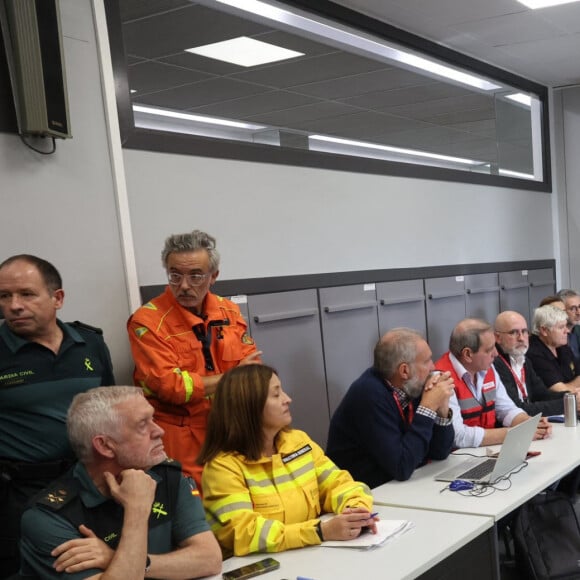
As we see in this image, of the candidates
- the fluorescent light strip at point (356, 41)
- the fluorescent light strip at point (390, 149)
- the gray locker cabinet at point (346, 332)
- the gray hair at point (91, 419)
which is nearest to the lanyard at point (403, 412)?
the gray locker cabinet at point (346, 332)

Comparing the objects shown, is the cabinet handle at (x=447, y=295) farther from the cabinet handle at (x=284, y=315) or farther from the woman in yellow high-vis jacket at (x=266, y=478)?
the woman in yellow high-vis jacket at (x=266, y=478)

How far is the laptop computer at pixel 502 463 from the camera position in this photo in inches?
111

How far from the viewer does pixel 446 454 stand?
326 cm

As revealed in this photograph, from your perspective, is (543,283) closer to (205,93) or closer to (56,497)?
(205,93)

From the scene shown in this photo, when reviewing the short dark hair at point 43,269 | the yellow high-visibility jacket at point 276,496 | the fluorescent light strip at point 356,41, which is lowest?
the yellow high-visibility jacket at point 276,496

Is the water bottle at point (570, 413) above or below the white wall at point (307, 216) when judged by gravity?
below

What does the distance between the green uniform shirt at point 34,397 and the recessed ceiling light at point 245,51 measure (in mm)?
3101

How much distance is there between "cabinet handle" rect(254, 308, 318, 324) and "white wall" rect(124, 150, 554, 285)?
0.21 meters

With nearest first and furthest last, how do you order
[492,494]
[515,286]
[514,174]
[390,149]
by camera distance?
[492,494], [515,286], [514,174], [390,149]

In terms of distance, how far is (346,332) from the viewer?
4.54 meters

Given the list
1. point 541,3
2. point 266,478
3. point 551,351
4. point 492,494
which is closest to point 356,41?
point 541,3

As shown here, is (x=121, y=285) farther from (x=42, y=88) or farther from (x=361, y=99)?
(x=361, y=99)

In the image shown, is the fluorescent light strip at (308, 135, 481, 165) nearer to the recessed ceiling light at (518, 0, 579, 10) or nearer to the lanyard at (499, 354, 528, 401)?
the recessed ceiling light at (518, 0, 579, 10)

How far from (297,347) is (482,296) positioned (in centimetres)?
225
